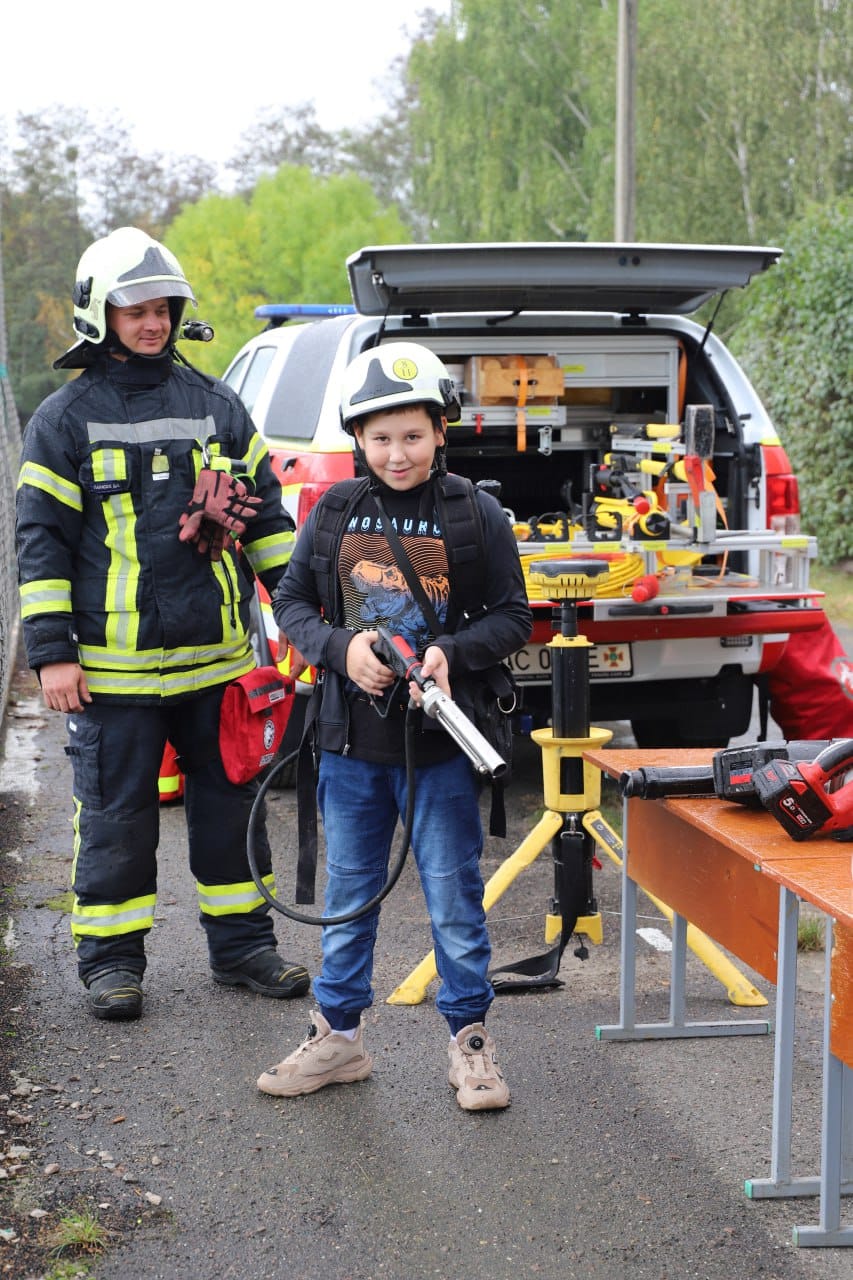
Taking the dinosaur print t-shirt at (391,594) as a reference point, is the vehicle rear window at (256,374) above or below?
above

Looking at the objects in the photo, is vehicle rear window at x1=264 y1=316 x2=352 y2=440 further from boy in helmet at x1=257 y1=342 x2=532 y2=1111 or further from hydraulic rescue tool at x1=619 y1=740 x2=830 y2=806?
hydraulic rescue tool at x1=619 y1=740 x2=830 y2=806

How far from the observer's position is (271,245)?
29.6 metres

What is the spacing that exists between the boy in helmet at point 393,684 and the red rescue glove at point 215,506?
56cm

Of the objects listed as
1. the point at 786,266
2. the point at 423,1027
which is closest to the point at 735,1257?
the point at 423,1027

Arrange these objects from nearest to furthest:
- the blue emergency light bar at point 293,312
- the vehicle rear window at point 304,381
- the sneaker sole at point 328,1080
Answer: the sneaker sole at point 328,1080
the vehicle rear window at point 304,381
the blue emergency light bar at point 293,312

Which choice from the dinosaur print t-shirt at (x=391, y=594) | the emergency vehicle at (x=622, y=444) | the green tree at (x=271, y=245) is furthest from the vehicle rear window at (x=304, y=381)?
the green tree at (x=271, y=245)

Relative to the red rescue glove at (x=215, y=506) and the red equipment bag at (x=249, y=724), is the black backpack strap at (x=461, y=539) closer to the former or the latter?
the red rescue glove at (x=215, y=506)

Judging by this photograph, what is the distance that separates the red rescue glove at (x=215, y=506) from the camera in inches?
166

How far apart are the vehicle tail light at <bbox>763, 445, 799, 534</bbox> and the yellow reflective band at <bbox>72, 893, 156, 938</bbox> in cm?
318

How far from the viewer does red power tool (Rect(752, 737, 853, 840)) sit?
303 centimetres

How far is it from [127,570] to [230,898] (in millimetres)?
1047

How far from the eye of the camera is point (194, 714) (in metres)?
4.45

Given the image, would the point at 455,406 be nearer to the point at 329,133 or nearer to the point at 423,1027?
the point at 423,1027

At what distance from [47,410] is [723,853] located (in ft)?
7.16
